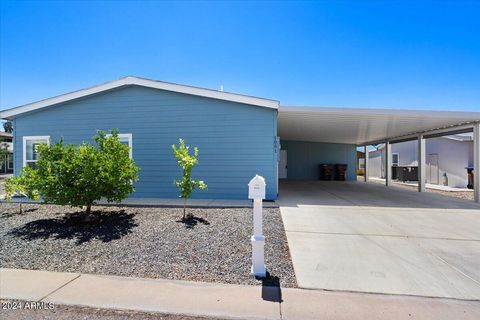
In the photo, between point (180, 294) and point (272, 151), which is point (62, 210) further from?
point (272, 151)

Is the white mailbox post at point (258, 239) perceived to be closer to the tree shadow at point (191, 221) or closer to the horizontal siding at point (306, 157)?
the tree shadow at point (191, 221)

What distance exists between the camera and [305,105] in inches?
286

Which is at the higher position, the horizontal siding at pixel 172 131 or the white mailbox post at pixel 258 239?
the horizontal siding at pixel 172 131

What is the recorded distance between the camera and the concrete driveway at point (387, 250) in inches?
108

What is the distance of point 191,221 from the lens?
4.97 m

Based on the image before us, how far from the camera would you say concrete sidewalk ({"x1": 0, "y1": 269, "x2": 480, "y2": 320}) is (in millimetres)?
2191

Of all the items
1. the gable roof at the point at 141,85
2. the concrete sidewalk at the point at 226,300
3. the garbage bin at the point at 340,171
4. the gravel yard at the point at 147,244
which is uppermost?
the gable roof at the point at 141,85

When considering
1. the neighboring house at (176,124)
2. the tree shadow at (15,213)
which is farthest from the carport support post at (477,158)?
the tree shadow at (15,213)

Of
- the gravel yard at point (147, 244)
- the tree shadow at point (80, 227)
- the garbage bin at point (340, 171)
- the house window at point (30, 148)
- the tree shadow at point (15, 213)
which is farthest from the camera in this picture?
the garbage bin at point (340, 171)

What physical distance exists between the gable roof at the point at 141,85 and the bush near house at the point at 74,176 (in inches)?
125

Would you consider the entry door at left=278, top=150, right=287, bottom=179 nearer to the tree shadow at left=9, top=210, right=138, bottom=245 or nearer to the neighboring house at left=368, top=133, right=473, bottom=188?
the neighboring house at left=368, top=133, right=473, bottom=188

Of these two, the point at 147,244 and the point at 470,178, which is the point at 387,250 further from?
the point at 470,178

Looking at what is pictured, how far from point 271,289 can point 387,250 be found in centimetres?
232

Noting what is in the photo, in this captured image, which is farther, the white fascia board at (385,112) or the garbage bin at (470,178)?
the garbage bin at (470,178)
